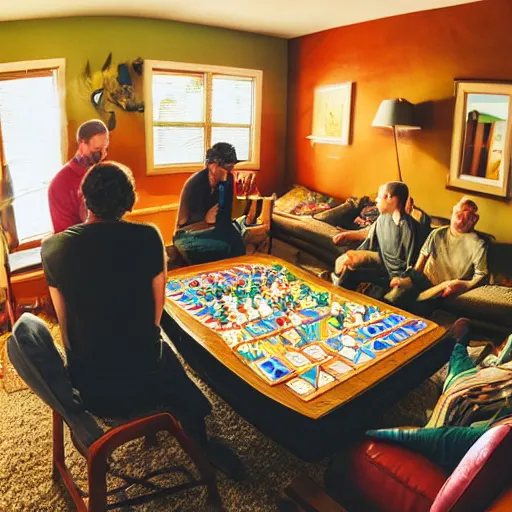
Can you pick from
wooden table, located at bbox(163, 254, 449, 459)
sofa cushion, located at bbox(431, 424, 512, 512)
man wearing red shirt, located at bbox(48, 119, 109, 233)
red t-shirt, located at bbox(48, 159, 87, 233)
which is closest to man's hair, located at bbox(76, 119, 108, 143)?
man wearing red shirt, located at bbox(48, 119, 109, 233)

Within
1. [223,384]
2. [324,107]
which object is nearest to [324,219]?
[324,107]

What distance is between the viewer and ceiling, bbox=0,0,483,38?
12.1 feet

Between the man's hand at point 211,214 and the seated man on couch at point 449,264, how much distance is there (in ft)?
5.18

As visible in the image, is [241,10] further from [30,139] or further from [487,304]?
[487,304]

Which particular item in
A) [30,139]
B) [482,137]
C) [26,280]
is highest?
[482,137]

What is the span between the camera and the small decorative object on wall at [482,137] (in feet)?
12.1

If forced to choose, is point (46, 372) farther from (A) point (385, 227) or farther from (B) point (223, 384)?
(A) point (385, 227)

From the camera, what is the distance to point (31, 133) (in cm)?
429

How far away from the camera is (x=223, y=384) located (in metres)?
2.46

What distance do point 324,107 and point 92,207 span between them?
401cm

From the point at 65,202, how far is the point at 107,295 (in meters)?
1.82

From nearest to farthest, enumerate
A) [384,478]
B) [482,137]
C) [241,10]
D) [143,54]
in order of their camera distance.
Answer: [384,478]
[482,137]
[241,10]
[143,54]

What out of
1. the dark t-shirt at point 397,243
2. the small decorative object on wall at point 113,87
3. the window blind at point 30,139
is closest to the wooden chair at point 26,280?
the window blind at point 30,139

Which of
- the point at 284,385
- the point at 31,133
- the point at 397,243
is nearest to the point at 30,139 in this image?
the point at 31,133
